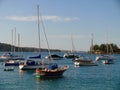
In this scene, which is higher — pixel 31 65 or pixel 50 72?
pixel 31 65

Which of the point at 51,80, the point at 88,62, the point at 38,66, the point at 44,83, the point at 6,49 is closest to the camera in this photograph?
the point at 44,83

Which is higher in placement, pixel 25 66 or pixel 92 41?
pixel 92 41

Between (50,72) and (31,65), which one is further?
(31,65)

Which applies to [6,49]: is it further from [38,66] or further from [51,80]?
[51,80]

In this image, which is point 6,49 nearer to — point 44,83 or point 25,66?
point 25,66

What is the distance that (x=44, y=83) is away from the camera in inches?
1273

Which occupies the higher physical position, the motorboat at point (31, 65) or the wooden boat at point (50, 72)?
the motorboat at point (31, 65)

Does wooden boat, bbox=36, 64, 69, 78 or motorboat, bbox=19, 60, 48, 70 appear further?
motorboat, bbox=19, 60, 48, 70

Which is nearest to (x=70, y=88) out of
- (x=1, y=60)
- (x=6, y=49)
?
(x=1, y=60)

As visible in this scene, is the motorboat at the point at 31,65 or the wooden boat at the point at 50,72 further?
the motorboat at the point at 31,65

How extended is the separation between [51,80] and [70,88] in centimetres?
586

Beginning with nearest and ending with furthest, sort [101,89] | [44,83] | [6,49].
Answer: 1. [101,89]
2. [44,83]
3. [6,49]

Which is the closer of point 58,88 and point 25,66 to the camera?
point 58,88

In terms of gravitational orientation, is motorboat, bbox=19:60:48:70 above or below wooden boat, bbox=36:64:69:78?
above
